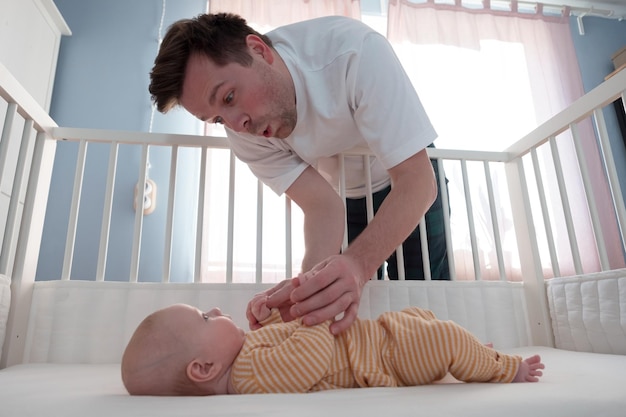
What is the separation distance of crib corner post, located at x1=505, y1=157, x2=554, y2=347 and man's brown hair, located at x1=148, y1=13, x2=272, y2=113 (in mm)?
818

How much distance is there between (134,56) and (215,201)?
30.6 inches

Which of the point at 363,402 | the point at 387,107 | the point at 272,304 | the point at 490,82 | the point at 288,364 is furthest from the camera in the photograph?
the point at 490,82

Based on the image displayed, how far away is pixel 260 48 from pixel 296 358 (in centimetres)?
65

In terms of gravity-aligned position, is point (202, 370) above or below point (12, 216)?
below

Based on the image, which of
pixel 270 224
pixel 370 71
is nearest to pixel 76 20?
pixel 270 224

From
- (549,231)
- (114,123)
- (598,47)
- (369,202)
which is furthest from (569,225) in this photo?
(598,47)

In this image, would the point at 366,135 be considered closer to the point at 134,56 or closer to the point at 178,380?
the point at 178,380

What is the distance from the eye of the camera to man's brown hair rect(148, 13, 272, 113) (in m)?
0.88

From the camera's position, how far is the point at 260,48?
92cm

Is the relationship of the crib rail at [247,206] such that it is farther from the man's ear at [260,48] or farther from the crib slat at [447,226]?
the man's ear at [260,48]

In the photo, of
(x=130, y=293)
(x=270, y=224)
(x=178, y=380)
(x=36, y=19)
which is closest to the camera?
(x=178, y=380)

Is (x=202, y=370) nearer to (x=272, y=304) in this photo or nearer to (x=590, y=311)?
(x=272, y=304)

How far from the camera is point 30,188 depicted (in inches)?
38.9

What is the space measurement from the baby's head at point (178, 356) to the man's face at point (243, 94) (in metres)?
0.41
